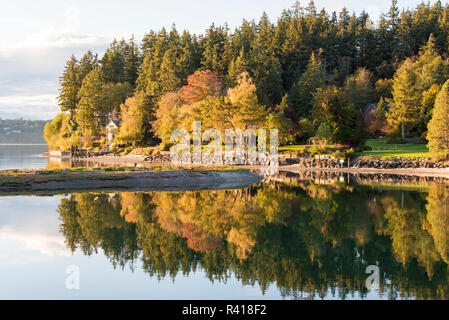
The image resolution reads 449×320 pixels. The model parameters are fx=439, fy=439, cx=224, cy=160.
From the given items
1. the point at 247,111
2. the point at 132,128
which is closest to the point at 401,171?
the point at 247,111

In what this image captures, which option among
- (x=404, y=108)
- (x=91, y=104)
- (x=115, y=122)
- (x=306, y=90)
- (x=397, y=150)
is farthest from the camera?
(x=91, y=104)

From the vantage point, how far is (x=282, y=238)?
49.9 ft

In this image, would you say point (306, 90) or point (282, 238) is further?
point (306, 90)

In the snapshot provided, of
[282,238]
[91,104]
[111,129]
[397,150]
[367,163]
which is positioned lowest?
[282,238]

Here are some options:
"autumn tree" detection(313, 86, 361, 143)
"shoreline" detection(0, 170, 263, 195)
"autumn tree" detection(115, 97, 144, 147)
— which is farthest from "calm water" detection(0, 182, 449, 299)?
"autumn tree" detection(115, 97, 144, 147)

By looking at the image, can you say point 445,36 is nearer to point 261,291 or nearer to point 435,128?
point 435,128

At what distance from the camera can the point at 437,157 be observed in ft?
145

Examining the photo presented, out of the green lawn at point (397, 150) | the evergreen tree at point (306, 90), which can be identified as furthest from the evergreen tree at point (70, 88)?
the green lawn at point (397, 150)

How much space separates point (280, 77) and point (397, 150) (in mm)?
34319

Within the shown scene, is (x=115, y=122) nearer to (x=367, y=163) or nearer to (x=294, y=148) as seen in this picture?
(x=294, y=148)

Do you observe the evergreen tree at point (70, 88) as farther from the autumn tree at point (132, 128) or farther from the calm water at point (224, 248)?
the calm water at point (224, 248)
